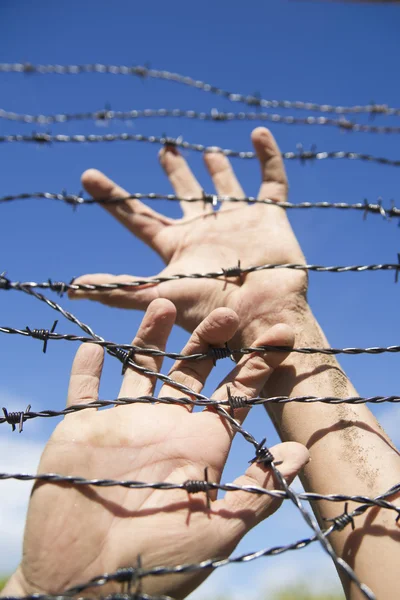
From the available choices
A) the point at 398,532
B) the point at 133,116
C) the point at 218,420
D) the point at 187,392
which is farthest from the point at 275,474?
the point at 133,116

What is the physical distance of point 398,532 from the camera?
6.53 ft

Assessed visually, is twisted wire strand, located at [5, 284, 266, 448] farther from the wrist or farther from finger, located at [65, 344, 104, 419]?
the wrist

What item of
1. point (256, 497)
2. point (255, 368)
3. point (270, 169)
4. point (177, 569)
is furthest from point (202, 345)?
point (270, 169)

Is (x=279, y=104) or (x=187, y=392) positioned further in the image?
(x=279, y=104)

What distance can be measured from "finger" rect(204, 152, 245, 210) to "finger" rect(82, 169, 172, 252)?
1.58 ft

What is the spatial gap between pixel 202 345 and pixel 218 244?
3.26 feet

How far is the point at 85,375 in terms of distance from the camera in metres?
2.17

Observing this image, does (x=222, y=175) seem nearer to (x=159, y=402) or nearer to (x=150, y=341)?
(x=150, y=341)

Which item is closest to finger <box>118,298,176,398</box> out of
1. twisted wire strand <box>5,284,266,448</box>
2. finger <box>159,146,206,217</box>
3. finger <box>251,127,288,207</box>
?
twisted wire strand <box>5,284,266,448</box>

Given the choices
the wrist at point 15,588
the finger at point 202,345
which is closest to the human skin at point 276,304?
the finger at point 202,345

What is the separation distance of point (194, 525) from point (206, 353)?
69 centimetres

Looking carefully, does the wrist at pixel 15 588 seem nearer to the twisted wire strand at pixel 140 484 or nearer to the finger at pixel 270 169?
the twisted wire strand at pixel 140 484

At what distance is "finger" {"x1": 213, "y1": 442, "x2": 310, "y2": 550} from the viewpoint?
179 centimetres

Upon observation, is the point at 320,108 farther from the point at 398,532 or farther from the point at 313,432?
the point at 398,532
